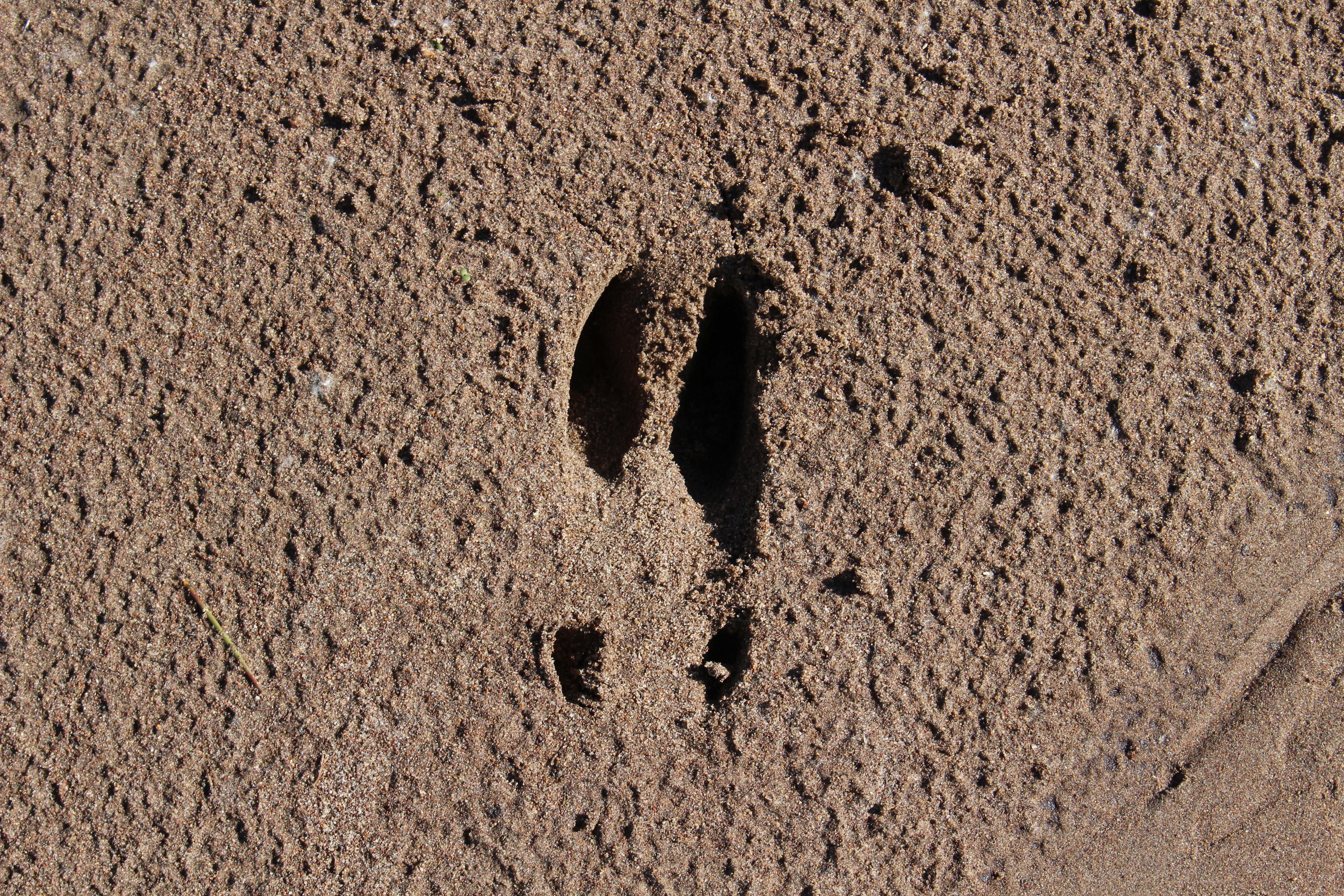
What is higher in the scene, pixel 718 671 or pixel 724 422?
pixel 724 422

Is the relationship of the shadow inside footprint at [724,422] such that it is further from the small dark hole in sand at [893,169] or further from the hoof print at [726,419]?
the small dark hole in sand at [893,169]

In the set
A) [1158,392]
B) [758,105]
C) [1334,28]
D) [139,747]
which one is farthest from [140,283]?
[1334,28]

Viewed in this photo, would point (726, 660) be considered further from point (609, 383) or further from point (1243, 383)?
point (1243, 383)

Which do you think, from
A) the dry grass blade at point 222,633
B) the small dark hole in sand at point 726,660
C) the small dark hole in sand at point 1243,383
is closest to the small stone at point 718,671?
the small dark hole in sand at point 726,660

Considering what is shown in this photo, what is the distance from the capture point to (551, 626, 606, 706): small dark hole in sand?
1.17 meters

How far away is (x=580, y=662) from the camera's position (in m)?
1.19

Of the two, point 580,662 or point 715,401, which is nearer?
point 580,662

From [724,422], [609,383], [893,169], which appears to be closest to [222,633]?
[609,383]

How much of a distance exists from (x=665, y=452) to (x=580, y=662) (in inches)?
12.2

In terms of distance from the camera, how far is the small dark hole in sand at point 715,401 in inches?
49.8

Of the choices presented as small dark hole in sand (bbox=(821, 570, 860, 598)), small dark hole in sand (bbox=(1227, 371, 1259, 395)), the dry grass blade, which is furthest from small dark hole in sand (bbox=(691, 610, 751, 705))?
small dark hole in sand (bbox=(1227, 371, 1259, 395))

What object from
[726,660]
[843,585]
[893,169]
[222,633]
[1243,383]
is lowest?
[222,633]

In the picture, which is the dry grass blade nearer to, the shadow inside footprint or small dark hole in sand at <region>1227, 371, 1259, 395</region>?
the shadow inside footprint

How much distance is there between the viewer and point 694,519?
1224 millimetres
